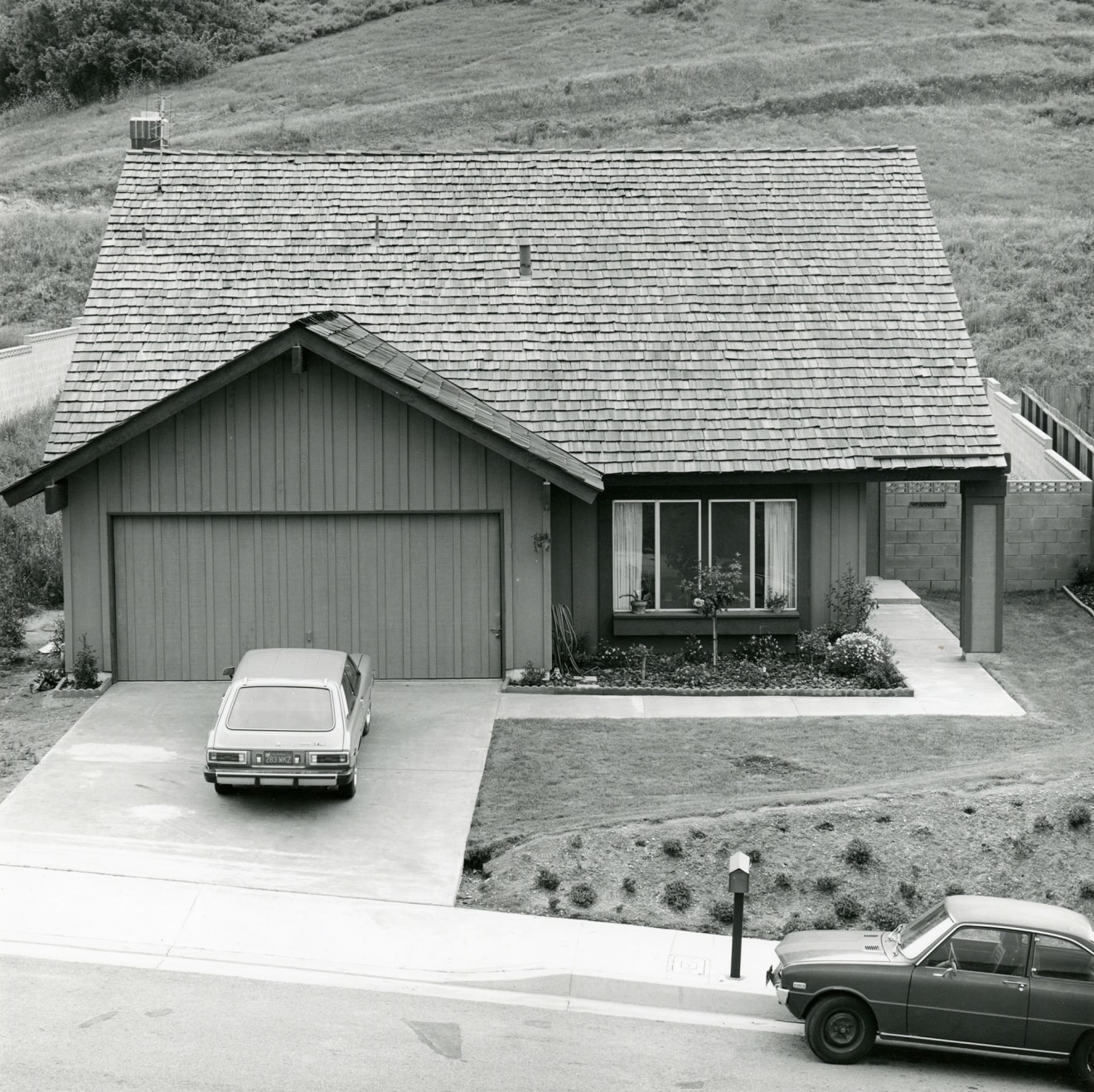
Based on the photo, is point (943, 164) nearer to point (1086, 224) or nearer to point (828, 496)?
point (1086, 224)

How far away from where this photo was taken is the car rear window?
14648 millimetres

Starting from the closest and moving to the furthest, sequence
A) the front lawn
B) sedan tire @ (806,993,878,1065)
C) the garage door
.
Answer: sedan tire @ (806,993,878,1065) → the front lawn → the garage door

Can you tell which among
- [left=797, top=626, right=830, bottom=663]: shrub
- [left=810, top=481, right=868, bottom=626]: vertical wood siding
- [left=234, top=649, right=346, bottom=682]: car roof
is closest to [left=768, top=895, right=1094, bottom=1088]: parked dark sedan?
[left=234, top=649, right=346, bottom=682]: car roof

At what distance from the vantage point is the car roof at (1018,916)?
35.2 ft

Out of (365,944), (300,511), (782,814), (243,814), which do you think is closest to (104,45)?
(300,511)

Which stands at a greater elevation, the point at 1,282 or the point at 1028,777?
the point at 1,282

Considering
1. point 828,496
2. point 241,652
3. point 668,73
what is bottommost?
point 241,652

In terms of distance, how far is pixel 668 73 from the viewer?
70500 mm

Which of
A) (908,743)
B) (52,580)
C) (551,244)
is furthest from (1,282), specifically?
(908,743)

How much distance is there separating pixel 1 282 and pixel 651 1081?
132ft

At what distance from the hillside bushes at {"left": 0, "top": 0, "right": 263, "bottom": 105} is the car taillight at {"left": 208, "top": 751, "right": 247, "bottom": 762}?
2678 inches

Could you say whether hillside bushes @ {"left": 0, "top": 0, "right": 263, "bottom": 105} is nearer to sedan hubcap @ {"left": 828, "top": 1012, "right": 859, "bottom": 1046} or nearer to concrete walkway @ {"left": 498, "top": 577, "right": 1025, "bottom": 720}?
concrete walkway @ {"left": 498, "top": 577, "right": 1025, "bottom": 720}

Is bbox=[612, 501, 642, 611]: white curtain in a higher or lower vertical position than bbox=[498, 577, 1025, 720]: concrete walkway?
higher

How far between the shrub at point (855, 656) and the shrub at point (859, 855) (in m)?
5.77
